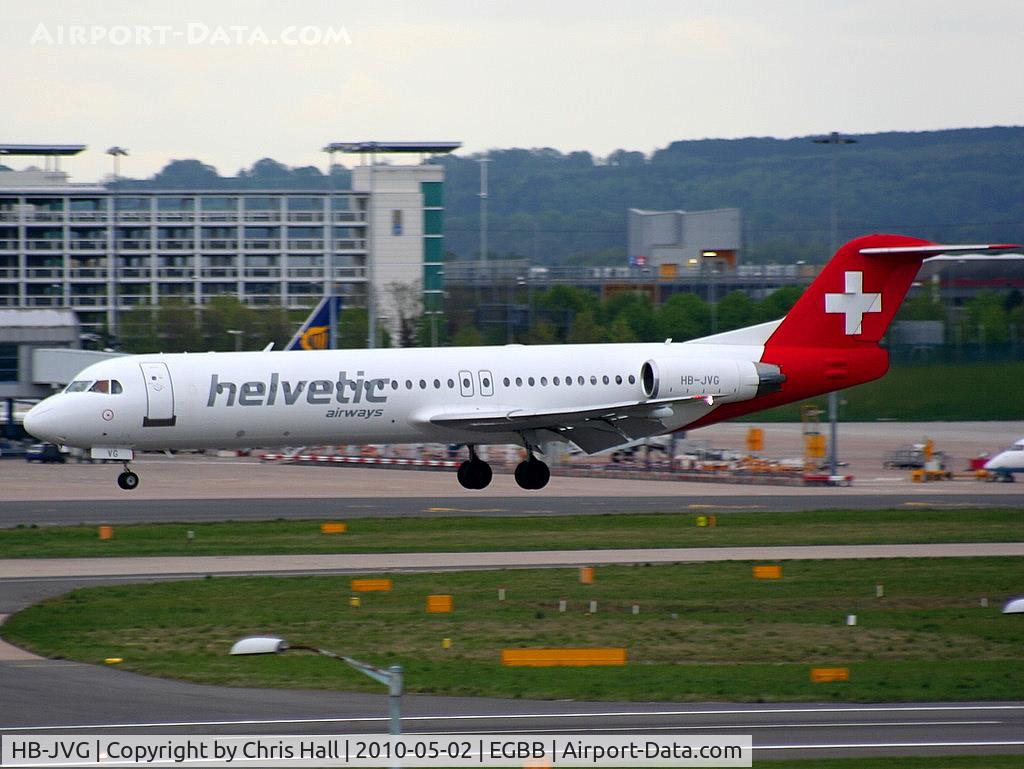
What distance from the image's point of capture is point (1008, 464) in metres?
55.5

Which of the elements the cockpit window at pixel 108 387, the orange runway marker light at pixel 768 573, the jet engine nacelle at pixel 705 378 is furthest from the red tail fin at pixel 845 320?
the cockpit window at pixel 108 387

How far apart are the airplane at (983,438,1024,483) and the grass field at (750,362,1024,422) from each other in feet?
50.8

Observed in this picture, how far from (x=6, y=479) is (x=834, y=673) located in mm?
39011

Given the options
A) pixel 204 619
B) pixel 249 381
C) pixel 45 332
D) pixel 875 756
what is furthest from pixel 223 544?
pixel 45 332

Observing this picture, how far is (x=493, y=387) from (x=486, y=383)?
216 mm

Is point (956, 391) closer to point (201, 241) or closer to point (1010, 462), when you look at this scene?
point (1010, 462)

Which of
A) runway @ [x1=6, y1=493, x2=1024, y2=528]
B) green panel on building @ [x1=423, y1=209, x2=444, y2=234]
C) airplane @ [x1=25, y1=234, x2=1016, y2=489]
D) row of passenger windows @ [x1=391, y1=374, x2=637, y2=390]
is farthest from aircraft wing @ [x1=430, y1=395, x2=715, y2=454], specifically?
green panel on building @ [x1=423, y1=209, x2=444, y2=234]

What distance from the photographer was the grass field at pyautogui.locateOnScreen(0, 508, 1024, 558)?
34531 millimetres

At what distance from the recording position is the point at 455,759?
53.0 ft

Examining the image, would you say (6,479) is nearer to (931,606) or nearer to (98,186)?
(931,606)

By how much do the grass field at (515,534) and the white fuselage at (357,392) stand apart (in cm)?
239

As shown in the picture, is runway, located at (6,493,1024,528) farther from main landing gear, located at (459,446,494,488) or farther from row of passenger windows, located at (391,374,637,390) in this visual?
row of passenger windows, located at (391,374,637,390)

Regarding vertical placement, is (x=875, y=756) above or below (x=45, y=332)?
below

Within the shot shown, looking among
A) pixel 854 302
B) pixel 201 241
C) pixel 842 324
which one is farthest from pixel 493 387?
pixel 201 241
